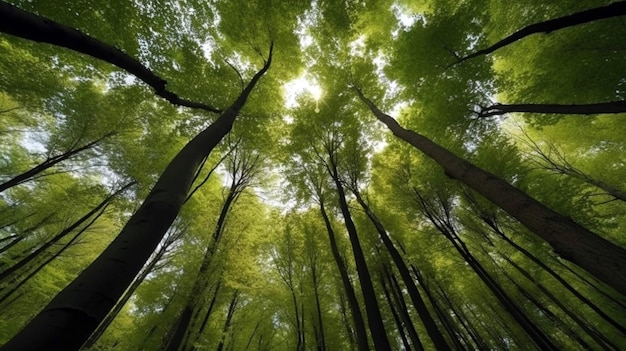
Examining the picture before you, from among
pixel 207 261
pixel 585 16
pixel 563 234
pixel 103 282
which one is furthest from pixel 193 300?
pixel 585 16

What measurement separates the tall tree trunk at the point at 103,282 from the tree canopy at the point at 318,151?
56.0 inches

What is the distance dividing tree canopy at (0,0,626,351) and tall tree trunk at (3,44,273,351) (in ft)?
4.67

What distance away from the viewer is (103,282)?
120 centimetres

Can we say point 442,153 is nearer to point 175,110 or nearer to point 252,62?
point 252,62

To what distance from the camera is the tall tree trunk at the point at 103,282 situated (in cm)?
95

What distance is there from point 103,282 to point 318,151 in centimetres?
1035

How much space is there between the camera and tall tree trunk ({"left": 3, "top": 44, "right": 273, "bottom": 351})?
0.95 m

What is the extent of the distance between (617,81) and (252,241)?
527 inches

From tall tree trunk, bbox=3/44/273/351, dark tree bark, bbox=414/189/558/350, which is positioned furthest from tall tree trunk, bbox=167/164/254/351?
dark tree bark, bbox=414/189/558/350

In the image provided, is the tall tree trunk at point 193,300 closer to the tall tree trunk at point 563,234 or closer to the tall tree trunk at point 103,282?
the tall tree trunk at point 103,282

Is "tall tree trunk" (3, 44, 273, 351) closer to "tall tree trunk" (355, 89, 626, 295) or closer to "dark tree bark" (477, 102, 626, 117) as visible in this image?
"tall tree trunk" (355, 89, 626, 295)

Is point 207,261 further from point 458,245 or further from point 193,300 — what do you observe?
point 458,245

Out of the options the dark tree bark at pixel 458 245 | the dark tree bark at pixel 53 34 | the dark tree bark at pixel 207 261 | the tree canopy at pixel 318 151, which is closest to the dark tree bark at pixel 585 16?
the tree canopy at pixel 318 151

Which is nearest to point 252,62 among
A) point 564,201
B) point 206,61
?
point 206,61
